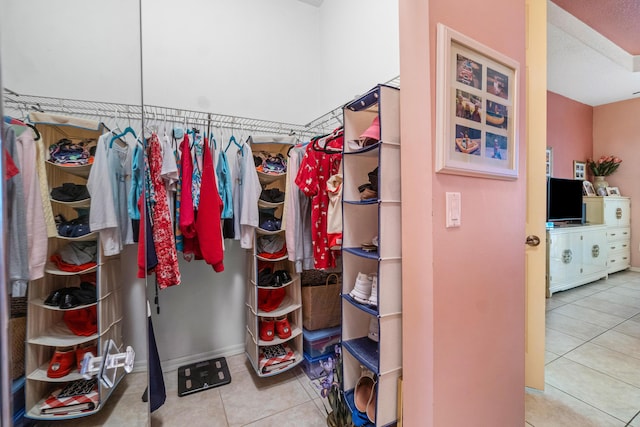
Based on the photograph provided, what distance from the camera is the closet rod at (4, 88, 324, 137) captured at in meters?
0.73

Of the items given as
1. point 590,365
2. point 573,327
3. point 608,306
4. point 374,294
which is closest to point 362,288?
point 374,294

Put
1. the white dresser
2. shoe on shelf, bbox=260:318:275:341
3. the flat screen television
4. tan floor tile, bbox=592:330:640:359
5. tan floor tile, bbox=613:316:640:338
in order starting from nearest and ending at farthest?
1. shoe on shelf, bbox=260:318:275:341
2. tan floor tile, bbox=592:330:640:359
3. tan floor tile, bbox=613:316:640:338
4. the flat screen television
5. the white dresser

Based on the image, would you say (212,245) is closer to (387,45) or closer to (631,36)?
(387,45)

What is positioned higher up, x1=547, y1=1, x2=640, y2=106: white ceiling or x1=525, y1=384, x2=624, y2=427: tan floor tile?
x1=547, y1=1, x2=640, y2=106: white ceiling

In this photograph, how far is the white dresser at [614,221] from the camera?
3972mm

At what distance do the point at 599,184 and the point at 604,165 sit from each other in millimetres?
331

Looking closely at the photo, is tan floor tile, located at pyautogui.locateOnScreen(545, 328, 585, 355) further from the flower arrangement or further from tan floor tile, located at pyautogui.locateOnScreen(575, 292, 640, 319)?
the flower arrangement

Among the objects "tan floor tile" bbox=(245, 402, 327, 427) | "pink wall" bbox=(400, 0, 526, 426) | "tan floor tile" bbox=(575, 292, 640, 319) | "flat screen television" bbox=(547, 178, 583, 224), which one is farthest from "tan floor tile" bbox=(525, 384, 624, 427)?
"flat screen television" bbox=(547, 178, 583, 224)

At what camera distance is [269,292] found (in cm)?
204

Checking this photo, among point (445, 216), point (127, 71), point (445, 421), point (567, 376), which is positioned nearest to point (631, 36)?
point (567, 376)

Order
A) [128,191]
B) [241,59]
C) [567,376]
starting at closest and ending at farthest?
1. [128,191]
2. [567,376]
3. [241,59]

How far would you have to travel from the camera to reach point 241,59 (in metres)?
2.27

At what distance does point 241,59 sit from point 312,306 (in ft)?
6.98

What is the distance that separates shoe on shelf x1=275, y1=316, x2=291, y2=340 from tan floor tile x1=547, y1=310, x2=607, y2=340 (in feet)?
8.25
